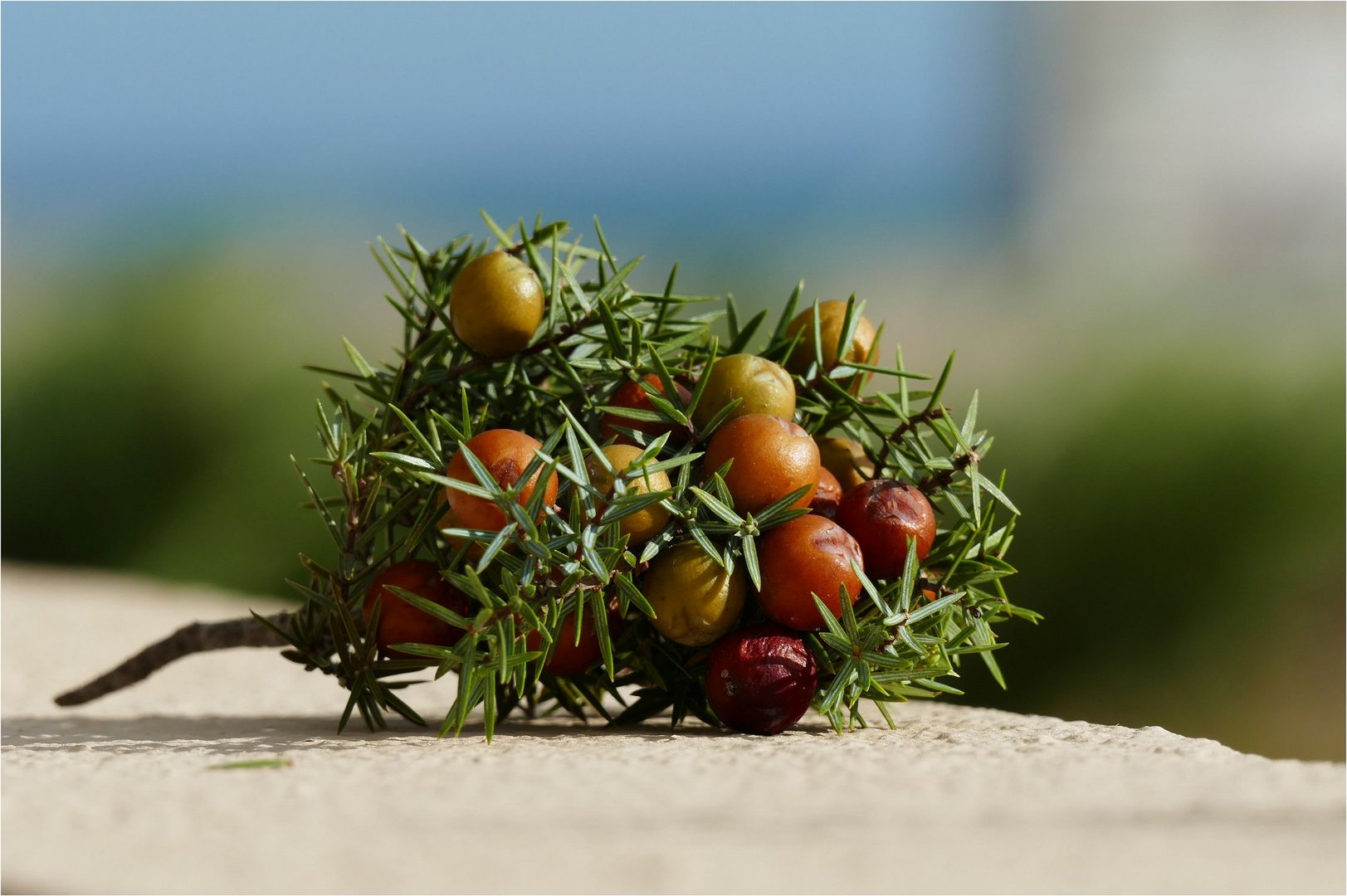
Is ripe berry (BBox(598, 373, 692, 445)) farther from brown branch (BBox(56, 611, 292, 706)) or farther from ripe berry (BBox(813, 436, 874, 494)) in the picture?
brown branch (BBox(56, 611, 292, 706))

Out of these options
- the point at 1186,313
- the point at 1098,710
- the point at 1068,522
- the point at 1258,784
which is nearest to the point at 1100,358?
the point at 1186,313

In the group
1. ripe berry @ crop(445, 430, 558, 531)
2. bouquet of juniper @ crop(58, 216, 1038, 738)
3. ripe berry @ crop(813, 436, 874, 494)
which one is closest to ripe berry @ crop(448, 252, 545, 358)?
bouquet of juniper @ crop(58, 216, 1038, 738)

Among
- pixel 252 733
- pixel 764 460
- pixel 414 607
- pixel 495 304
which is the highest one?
pixel 495 304

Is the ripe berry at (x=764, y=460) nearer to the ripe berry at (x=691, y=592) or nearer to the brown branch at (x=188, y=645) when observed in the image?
the ripe berry at (x=691, y=592)

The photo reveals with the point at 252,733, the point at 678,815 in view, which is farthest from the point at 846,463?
the point at 252,733

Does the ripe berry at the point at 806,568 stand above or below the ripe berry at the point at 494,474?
below

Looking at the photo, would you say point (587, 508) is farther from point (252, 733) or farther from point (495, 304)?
point (252, 733)

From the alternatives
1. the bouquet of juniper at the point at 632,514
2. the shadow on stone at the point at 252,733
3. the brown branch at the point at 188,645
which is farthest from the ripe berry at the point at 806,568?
the brown branch at the point at 188,645
